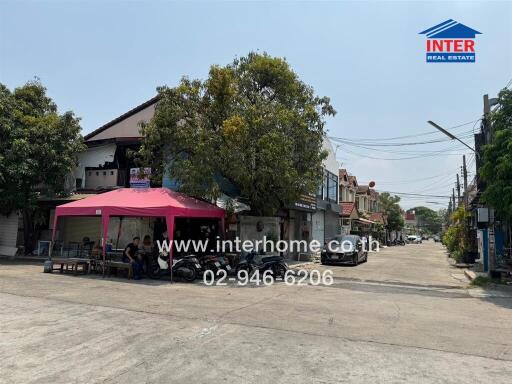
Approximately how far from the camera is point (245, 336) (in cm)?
715

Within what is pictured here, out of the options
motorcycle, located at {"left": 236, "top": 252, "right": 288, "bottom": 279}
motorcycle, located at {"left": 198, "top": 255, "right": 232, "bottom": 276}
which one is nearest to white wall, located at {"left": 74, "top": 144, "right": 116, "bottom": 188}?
motorcycle, located at {"left": 198, "top": 255, "right": 232, "bottom": 276}

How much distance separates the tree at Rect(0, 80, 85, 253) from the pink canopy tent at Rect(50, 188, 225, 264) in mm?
4747

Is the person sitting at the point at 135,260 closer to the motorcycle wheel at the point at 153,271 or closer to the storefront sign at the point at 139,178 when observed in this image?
the motorcycle wheel at the point at 153,271

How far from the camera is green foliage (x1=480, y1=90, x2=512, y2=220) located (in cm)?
1312

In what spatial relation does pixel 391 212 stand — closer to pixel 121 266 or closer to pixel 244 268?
pixel 244 268

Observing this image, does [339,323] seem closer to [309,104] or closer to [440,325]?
[440,325]

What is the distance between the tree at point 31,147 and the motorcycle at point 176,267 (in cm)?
837

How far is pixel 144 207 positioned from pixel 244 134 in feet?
14.2

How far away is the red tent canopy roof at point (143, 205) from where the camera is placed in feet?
48.0

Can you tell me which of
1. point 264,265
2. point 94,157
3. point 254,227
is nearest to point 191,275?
point 264,265

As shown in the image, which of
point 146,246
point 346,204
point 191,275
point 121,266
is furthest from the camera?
point 346,204

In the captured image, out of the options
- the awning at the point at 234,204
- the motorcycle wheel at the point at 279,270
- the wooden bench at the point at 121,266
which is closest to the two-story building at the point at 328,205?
the awning at the point at 234,204

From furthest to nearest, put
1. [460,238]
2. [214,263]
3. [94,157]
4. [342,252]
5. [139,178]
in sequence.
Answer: [460,238] → [94,157] → [342,252] → [139,178] → [214,263]

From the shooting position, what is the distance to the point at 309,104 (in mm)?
18594
